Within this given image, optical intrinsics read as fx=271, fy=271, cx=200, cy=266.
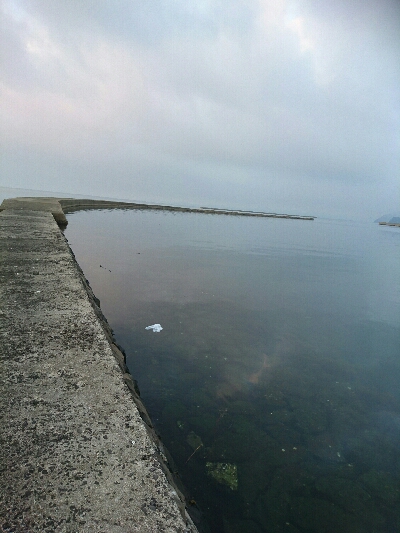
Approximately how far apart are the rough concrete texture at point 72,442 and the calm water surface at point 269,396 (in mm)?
1344

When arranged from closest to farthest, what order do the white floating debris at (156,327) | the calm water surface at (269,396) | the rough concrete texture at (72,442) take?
the rough concrete texture at (72,442) < the calm water surface at (269,396) < the white floating debris at (156,327)

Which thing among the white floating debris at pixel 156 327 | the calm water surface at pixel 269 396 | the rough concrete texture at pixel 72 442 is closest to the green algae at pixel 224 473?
the calm water surface at pixel 269 396

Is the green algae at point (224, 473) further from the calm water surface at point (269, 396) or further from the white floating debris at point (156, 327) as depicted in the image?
the white floating debris at point (156, 327)

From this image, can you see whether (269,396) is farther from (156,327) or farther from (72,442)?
(72,442)

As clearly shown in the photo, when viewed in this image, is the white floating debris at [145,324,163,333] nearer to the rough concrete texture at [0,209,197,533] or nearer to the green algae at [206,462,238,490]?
the rough concrete texture at [0,209,197,533]

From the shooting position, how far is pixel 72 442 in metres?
Result: 1.61

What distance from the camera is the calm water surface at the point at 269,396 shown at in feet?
8.53

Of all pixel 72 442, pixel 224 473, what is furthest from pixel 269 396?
pixel 72 442

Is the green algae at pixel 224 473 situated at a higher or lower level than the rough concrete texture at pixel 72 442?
lower

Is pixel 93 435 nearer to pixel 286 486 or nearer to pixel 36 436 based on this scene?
pixel 36 436

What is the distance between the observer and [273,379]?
4.41 m

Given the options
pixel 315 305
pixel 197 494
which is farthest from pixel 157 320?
pixel 315 305

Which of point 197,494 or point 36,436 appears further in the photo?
point 197,494

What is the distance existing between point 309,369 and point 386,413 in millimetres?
1212
